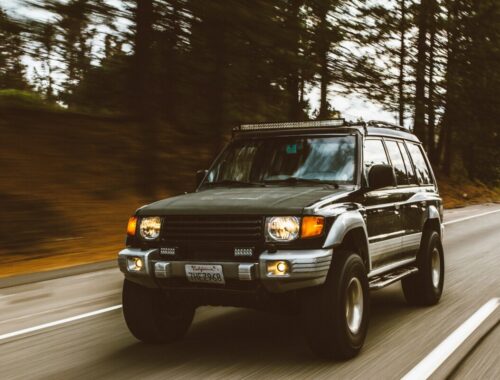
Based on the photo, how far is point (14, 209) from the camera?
47.8 ft

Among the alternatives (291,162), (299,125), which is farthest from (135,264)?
(299,125)

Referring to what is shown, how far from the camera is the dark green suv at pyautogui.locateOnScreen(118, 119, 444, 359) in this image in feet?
17.6

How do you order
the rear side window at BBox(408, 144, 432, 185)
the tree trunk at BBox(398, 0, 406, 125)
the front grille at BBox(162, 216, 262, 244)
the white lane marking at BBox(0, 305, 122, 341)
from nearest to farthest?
the front grille at BBox(162, 216, 262, 244)
the white lane marking at BBox(0, 305, 122, 341)
the rear side window at BBox(408, 144, 432, 185)
the tree trunk at BBox(398, 0, 406, 125)

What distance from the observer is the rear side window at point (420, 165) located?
845 centimetres

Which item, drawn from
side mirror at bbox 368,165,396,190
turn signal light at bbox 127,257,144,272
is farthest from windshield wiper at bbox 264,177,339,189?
turn signal light at bbox 127,257,144,272

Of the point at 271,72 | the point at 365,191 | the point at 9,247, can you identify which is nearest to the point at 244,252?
the point at 365,191

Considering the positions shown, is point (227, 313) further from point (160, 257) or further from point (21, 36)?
point (21, 36)

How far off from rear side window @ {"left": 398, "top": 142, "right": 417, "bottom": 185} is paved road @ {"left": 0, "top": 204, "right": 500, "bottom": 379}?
1.42m

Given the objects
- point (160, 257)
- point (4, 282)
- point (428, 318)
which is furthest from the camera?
point (4, 282)

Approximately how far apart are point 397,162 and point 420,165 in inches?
39.1

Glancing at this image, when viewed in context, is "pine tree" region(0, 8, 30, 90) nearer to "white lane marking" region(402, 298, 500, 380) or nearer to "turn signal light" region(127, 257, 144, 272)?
"turn signal light" region(127, 257, 144, 272)

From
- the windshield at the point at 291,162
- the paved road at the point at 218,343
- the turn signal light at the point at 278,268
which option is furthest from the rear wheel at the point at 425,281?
the turn signal light at the point at 278,268

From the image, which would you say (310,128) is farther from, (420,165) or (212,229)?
(420,165)

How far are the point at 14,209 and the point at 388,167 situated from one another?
1020 centimetres
